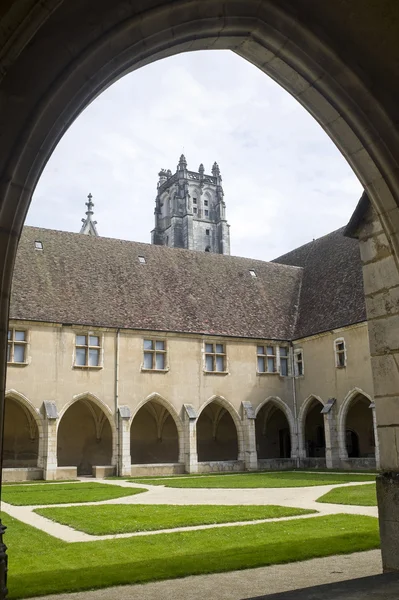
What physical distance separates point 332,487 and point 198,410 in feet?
32.6

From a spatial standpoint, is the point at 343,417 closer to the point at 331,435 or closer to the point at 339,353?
the point at 331,435

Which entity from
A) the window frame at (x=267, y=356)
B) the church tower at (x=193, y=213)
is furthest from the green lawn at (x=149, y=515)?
the church tower at (x=193, y=213)

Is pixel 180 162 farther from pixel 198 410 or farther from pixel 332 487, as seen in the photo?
pixel 332 487

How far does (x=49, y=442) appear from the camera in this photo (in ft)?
65.3

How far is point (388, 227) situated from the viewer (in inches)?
179

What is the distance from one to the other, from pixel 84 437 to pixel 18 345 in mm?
4917


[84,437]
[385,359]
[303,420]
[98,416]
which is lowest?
[84,437]

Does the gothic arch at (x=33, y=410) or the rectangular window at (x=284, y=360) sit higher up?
the rectangular window at (x=284, y=360)

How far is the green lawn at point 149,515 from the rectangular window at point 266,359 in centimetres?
1454

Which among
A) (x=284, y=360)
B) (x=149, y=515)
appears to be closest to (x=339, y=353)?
(x=284, y=360)

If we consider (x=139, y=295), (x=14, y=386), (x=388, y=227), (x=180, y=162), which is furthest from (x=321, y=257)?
(x=180, y=162)

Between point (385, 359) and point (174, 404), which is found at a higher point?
point (174, 404)

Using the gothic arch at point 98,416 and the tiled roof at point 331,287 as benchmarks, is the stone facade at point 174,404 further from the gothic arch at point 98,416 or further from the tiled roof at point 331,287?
the tiled roof at point 331,287

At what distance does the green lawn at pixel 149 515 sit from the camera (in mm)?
8008
